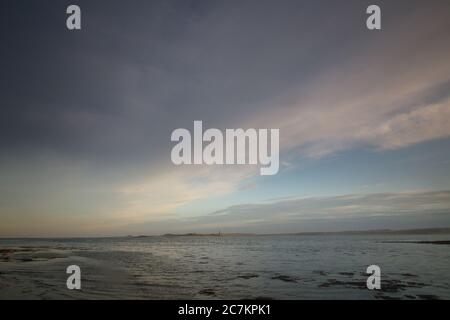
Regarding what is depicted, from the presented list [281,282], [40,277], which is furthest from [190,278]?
[40,277]

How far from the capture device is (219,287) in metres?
21.7

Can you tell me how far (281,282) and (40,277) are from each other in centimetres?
1886
